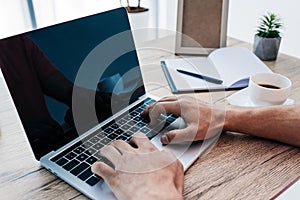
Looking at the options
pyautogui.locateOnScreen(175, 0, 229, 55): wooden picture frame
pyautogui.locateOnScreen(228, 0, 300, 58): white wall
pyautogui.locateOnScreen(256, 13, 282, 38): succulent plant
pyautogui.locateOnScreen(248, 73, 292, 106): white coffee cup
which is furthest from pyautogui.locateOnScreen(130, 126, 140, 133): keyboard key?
pyautogui.locateOnScreen(228, 0, 300, 58): white wall

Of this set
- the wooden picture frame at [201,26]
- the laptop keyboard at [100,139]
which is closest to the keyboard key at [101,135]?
the laptop keyboard at [100,139]

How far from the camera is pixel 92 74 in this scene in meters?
0.80

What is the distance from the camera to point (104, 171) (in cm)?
61

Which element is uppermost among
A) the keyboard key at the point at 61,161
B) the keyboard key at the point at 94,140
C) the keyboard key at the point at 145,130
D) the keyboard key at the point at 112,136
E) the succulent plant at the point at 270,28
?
the succulent plant at the point at 270,28

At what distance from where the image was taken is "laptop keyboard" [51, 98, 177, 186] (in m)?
0.65

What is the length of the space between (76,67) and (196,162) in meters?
0.34

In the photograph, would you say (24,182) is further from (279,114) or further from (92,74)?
(279,114)

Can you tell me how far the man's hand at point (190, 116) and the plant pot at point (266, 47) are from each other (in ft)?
1.64

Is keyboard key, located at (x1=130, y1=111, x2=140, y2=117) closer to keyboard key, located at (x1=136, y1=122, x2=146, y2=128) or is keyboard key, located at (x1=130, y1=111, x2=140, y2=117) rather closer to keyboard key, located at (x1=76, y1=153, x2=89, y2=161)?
keyboard key, located at (x1=136, y1=122, x2=146, y2=128)

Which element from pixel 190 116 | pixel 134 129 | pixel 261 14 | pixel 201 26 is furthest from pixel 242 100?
pixel 261 14

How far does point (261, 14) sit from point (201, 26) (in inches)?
33.1

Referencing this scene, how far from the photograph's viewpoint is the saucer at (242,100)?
90 centimetres

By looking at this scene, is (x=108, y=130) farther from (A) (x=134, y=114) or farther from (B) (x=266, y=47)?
(B) (x=266, y=47)

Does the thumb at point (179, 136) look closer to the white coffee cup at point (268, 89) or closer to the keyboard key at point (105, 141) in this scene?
the keyboard key at point (105, 141)
